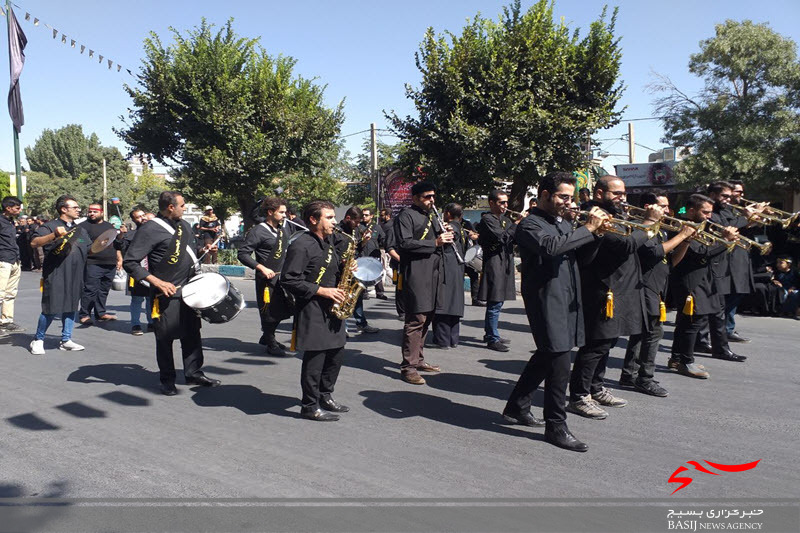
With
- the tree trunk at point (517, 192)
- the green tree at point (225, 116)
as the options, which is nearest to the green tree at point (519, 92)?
→ the tree trunk at point (517, 192)

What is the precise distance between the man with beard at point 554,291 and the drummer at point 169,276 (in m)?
3.25

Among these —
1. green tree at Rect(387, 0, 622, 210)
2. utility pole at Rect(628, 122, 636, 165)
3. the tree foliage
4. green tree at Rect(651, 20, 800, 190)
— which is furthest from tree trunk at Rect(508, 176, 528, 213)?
the tree foliage

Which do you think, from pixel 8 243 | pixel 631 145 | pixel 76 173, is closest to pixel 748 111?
pixel 631 145

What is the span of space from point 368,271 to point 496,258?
246cm

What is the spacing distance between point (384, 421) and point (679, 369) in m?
3.41

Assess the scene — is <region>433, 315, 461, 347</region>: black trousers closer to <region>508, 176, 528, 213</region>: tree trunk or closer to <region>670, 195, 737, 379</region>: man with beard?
<region>670, 195, 737, 379</region>: man with beard

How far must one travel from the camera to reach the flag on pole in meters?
18.9

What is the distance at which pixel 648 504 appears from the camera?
12.1 ft

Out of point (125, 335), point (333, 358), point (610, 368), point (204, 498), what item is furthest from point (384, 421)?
point (125, 335)

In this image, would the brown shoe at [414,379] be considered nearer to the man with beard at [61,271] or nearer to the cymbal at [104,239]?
the man with beard at [61,271]

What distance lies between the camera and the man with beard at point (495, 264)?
813 centimetres

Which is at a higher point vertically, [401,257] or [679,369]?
[401,257]

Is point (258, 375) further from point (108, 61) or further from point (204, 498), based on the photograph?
point (108, 61)

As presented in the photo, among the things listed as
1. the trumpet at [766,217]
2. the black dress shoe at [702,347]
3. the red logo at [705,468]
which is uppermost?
the trumpet at [766,217]
